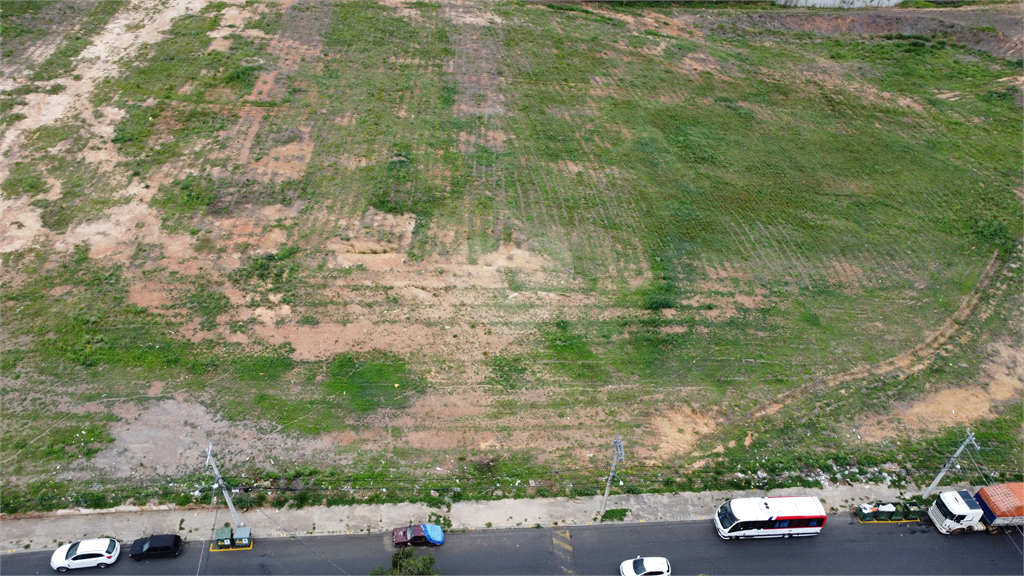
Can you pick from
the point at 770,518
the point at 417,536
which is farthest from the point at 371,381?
the point at 770,518

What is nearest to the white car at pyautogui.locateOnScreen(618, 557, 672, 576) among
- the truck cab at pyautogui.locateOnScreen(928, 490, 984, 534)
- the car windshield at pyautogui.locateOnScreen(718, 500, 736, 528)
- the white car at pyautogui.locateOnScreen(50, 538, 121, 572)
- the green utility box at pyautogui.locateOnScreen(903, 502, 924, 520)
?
the car windshield at pyautogui.locateOnScreen(718, 500, 736, 528)

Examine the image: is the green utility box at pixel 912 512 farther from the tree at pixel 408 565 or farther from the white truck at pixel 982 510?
the tree at pixel 408 565

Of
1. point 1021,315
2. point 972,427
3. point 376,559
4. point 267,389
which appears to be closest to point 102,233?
A: point 267,389

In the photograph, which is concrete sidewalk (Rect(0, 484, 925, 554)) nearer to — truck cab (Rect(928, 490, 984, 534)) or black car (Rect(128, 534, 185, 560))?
black car (Rect(128, 534, 185, 560))

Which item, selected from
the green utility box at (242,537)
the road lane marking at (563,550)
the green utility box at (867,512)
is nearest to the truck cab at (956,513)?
the green utility box at (867,512)

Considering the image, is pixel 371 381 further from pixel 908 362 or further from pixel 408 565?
pixel 908 362

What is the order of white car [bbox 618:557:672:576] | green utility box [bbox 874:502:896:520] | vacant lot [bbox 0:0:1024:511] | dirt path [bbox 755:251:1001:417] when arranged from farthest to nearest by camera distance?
1. dirt path [bbox 755:251:1001:417]
2. vacant lot [bbox 0:0:1024:511]
3. green utility box [bbox 874:502:896:520]
4. white car [bbox 618:557:672:576]
